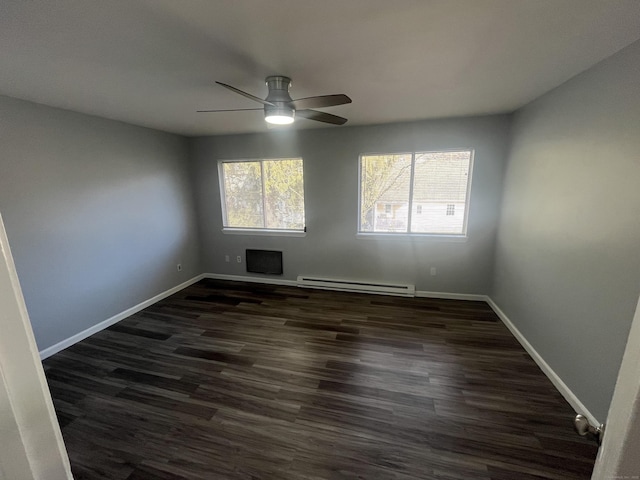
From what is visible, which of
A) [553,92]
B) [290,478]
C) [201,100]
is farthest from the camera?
[201,100]

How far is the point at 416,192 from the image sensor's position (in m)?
3.68

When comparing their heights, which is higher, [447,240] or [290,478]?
[447,240]

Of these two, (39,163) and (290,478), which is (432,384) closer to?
(290,478)

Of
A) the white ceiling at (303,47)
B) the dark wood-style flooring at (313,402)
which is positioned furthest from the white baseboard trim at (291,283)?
the white ceiling at (303,47)

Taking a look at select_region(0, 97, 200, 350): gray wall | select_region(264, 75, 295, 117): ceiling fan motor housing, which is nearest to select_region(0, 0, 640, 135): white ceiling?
select_region(264, 75, 295, 117): ceiling fan motor housing

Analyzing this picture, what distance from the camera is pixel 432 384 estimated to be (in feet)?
7.18

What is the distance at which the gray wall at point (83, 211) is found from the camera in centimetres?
241

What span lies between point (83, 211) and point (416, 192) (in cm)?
412

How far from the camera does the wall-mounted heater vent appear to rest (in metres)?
3.86

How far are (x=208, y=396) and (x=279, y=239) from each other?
8.47 ft

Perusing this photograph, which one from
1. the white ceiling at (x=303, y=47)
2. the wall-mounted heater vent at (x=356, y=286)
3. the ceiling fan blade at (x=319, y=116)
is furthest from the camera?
the wall-mounted heater vent at (x=356, y=286)

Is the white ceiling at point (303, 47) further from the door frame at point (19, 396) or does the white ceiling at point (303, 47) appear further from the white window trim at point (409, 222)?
the door frame at point (19, 396)

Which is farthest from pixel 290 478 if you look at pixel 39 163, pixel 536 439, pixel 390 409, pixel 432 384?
pixel 39 163

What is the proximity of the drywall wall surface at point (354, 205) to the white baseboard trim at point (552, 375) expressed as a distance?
797mm
